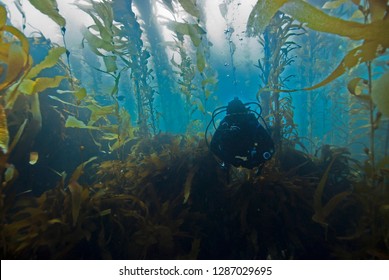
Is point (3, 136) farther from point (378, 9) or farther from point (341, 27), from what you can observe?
point (378, 9)

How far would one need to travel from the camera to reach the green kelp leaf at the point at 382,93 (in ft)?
4.85

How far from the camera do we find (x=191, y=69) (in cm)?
640

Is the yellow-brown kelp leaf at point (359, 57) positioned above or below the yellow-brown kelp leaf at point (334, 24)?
below

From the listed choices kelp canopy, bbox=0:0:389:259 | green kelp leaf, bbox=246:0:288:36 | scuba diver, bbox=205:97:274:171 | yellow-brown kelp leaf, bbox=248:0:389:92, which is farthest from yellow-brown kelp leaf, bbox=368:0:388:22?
scuba diver, bbox=205:97:274:171

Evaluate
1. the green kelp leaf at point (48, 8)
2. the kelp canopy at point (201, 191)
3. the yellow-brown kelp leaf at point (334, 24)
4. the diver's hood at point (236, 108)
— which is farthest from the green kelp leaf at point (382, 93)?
the green kelp leaf at point (48, 8)

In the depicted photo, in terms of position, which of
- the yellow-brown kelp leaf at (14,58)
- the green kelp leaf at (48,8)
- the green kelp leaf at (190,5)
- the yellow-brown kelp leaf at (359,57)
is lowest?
the yellow-brown kelp leaf at (359,57)

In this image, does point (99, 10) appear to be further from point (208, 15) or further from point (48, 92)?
point (208, 15)

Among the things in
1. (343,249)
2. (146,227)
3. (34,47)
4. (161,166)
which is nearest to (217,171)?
(161,166)

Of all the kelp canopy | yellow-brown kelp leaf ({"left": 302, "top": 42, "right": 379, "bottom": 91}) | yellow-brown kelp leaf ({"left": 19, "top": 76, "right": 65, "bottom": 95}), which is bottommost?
the kelp canopy

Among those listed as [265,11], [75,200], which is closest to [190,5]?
[265,11]

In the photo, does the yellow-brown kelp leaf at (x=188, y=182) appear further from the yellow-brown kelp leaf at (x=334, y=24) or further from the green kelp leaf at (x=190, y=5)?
the green kelp leaf at (x=190, y=5)

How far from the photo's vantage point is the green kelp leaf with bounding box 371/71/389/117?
4.85 ft

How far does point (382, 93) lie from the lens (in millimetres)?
1511

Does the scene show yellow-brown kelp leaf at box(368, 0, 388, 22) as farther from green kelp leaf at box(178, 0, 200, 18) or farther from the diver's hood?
green kelp leaf at box(178, 0, 200, 18)
